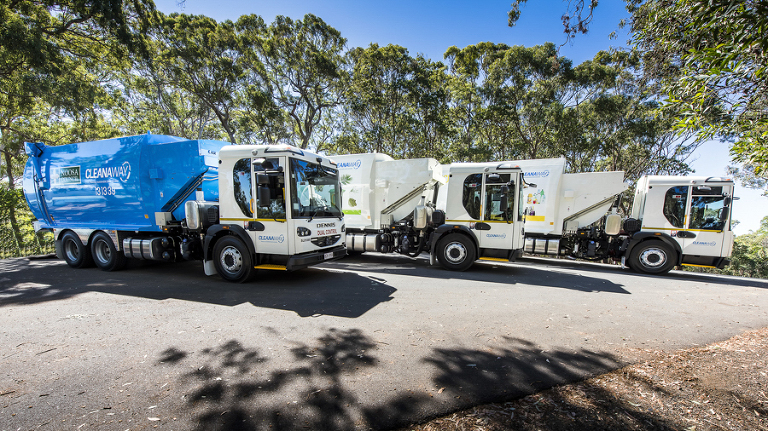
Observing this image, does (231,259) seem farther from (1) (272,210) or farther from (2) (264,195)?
(2) (264,195)

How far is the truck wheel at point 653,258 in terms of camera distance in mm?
8523

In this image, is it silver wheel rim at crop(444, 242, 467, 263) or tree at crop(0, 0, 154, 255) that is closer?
silver wheel rim at crop(444, 242, 467, 263)

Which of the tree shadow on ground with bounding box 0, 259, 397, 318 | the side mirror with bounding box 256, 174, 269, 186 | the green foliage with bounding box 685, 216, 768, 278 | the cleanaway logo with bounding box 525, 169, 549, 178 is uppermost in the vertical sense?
the cleanaway logo with bounding box 525, 169, 549, 178

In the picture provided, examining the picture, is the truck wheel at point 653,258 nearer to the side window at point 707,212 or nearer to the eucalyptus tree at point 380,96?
the side window at point 707,212

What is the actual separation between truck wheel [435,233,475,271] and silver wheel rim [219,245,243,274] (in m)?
4.92

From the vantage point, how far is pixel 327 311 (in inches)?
193

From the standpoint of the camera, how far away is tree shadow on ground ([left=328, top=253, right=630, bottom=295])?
7.02 metres

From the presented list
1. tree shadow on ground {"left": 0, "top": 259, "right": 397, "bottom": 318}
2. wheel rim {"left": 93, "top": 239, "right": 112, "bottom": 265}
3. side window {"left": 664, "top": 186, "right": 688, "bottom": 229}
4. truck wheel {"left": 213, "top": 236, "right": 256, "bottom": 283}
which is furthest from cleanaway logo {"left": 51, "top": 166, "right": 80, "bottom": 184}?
side window {"left": 664, "top": 186, "right": 688, "bottom": 229}

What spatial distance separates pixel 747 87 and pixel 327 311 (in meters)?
6.07

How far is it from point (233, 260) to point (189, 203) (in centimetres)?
153

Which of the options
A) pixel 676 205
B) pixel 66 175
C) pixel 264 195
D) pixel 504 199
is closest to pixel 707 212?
pixel 676 205

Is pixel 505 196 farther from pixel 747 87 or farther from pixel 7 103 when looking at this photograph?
pixel 7 103

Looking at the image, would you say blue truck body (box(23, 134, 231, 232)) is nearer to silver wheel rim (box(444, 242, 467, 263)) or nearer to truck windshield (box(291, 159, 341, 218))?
truck windshield (box(291, 159, 341, 218))

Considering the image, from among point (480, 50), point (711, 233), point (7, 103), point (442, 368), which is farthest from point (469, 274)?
point (7, 103)
